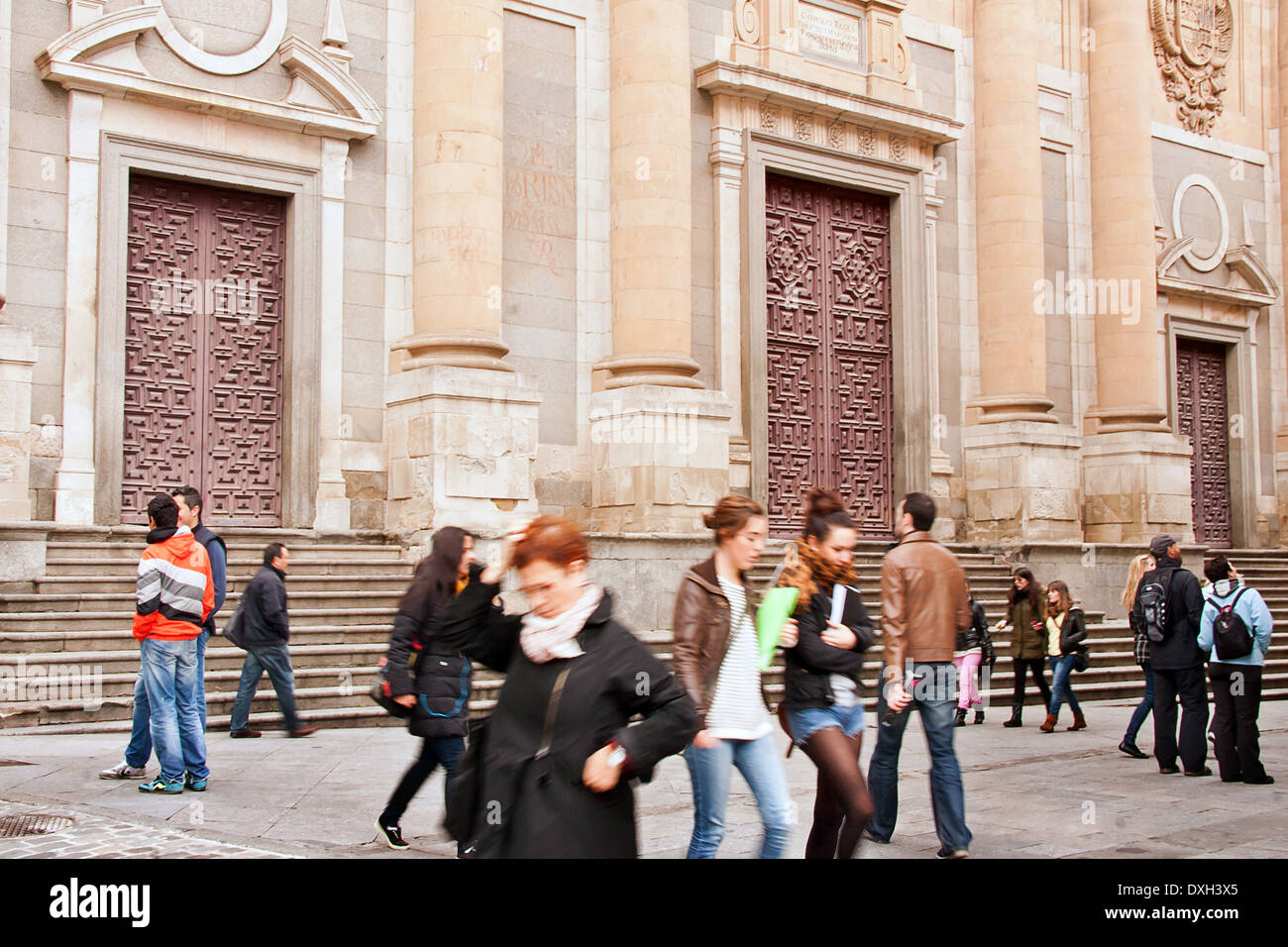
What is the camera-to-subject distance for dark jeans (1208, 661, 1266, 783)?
9570 mm

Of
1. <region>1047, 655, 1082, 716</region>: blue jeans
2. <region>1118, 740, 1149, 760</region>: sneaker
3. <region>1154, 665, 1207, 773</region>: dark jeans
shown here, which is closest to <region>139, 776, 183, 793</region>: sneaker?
<region>1154, 665, 1207, 773</region>: dark jeans

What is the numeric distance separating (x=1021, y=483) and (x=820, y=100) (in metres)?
5.98

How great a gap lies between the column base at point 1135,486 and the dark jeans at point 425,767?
1564 centimetres

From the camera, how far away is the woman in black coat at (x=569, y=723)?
150 inches

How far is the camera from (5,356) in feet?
40.7

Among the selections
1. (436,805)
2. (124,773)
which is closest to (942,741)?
(436,805)

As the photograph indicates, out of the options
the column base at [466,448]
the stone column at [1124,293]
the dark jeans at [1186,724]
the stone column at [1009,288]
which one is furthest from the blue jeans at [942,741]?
the stone column at [1124,293]

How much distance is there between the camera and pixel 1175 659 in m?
10.0

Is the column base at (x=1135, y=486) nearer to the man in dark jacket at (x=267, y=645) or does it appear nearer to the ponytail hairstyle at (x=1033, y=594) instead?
the ponytail hairstyle at (x=1033, y=594)

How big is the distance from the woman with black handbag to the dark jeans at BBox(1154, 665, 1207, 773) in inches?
224

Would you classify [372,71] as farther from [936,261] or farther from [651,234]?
[936,261]

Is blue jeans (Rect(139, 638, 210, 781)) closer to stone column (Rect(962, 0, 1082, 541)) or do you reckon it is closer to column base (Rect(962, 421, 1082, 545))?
column base (Rect(962, 421, 1082, 545))
